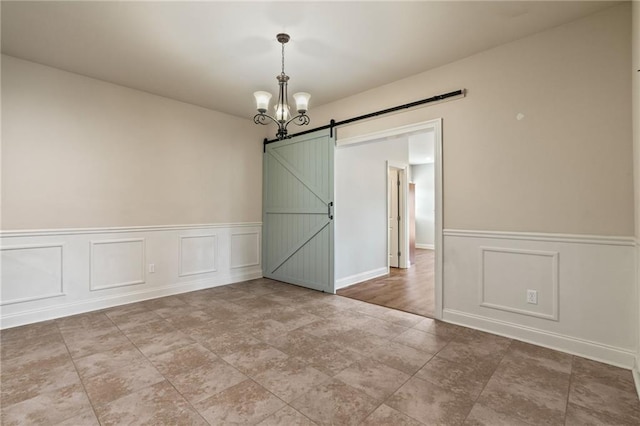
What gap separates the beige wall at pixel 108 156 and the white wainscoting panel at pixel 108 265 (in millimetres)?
159

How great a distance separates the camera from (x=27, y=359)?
2.41 m

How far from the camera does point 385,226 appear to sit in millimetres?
5605

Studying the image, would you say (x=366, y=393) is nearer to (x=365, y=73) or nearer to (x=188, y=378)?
(x=188, y=378)

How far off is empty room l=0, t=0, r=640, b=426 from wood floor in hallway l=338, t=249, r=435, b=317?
0.06m

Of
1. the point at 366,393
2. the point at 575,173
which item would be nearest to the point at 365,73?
the point at 575,173

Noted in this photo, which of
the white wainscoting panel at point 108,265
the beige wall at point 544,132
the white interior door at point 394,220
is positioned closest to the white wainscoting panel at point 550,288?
the beige wall at point 544,132

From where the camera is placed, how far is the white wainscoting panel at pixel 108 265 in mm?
3164

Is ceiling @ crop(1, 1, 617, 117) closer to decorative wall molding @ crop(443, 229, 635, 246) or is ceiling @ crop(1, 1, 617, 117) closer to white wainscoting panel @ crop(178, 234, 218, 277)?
decorative wall molding @ crop(443, 229, 635, 246)

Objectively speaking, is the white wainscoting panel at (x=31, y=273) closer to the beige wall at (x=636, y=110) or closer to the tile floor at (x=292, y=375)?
the tile floor at (x=292, y=375)

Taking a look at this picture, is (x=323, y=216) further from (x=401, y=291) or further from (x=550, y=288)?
(x=550, y=288)

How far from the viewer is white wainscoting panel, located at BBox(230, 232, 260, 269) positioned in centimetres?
501

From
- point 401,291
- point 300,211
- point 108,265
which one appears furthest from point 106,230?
point 401,291

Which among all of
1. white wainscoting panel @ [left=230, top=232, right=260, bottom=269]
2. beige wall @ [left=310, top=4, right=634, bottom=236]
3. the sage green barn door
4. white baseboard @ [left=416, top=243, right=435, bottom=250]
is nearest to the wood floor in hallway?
the sage green barn door

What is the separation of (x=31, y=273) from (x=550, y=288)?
5138 millimetres
